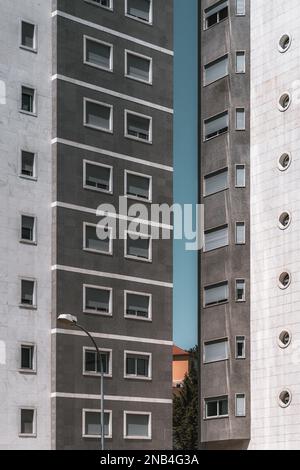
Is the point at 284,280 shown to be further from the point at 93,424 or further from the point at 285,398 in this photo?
the point at 93,424

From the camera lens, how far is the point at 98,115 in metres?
51.8

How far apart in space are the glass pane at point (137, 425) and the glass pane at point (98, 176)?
1158cm

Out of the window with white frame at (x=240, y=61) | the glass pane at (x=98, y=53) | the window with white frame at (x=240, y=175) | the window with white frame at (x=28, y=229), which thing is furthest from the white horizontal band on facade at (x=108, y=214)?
the window with white frame at (x=240, y=61)

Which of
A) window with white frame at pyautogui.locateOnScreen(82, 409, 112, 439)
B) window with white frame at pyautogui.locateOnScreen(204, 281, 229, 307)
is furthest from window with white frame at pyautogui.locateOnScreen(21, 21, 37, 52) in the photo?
window with white frame at pyautogui.locateOnScreen(82, 409, 112, 439)

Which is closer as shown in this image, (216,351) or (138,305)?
(216,351)

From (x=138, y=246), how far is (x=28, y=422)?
1109 cm

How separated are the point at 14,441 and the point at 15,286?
7072 mm

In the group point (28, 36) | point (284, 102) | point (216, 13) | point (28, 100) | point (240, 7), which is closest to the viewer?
point (28, 100)

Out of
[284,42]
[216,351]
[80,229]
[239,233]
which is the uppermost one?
[284,42]

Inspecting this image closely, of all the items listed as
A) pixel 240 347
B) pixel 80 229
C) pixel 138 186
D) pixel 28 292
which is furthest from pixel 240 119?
pixel 28 292

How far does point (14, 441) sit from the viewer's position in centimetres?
4566

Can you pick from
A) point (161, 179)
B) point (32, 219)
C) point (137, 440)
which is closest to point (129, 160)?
point (161, 179)

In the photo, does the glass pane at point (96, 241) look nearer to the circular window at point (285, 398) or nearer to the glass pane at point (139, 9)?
the circular window at point (285, 398)
